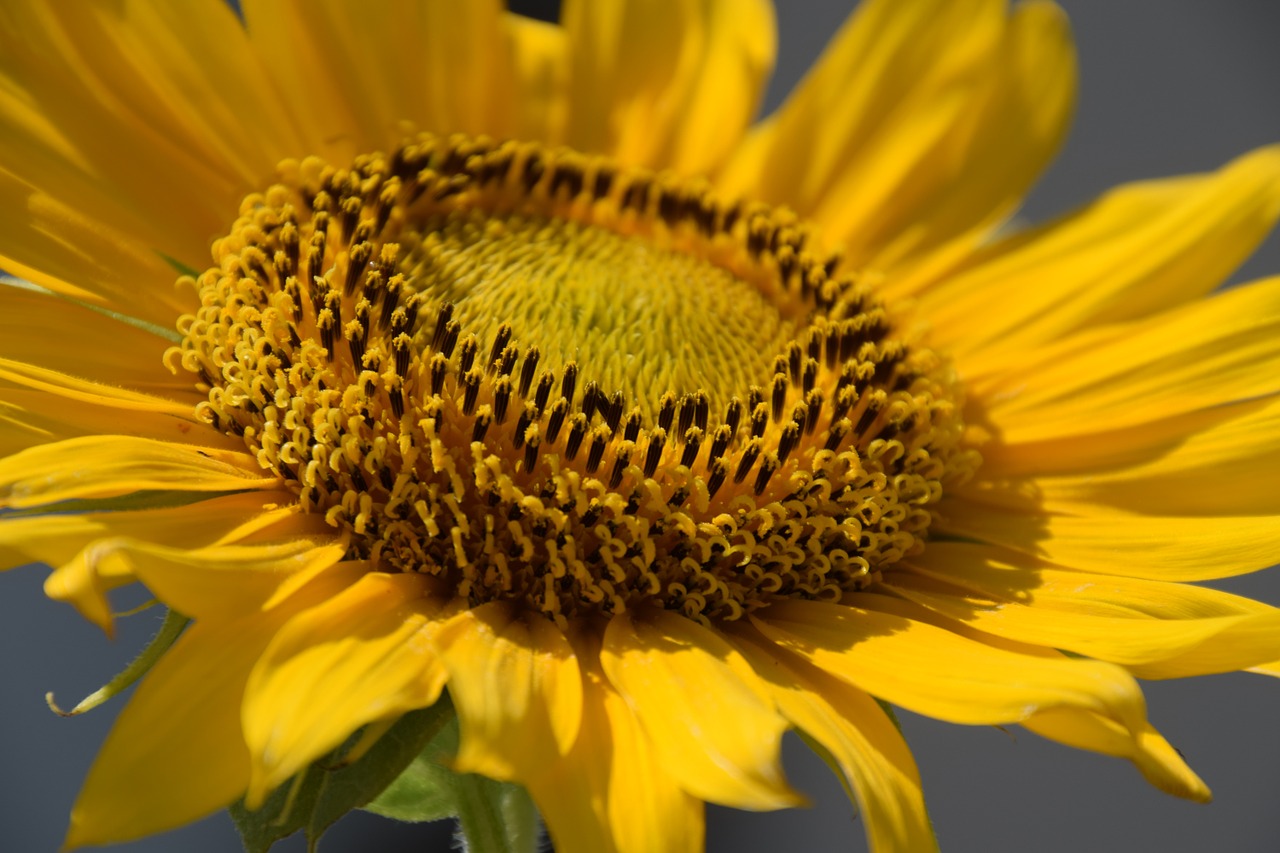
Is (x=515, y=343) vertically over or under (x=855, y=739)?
over

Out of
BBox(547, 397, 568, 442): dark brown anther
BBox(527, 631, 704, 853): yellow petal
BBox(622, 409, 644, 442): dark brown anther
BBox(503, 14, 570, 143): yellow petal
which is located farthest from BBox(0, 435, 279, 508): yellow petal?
BBox(503, 14, 570, 143): yellow petal

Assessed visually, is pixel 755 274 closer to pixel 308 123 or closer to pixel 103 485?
pixel 308 123

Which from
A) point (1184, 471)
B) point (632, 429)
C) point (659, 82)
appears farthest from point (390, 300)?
point (1184, 471)

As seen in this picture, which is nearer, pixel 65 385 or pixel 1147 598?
pixel 65 385

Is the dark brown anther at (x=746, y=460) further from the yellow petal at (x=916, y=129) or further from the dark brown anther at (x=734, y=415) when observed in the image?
the yellow petal at (x=916, y=129)

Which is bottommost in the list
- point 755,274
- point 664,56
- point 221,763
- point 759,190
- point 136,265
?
point 221,763

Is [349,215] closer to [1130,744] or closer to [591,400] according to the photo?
[591,400]

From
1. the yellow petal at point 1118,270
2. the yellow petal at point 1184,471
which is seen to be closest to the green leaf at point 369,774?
the yellow petal at point 1184,471

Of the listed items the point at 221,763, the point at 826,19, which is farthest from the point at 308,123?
the point at 826,19

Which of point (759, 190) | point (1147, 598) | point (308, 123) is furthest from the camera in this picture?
point (759, 190)
